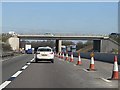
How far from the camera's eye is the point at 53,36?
112875 millimetres

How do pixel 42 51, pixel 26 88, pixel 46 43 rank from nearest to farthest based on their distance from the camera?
pixel 26 88, pixel 42 51, pixel 46 43

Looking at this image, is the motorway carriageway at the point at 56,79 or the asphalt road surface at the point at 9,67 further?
the asphalt road surface at the point at 9,67

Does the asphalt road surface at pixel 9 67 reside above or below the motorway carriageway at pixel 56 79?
below

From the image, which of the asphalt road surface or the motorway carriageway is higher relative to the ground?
the motorway carriageway

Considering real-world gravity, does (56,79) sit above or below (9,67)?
above

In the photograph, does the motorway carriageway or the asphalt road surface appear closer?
the motorway carriageway

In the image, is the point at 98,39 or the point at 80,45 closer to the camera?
the point at 98,39

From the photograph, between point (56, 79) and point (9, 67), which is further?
point (9, 67)

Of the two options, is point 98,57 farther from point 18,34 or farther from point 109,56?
point 18,34

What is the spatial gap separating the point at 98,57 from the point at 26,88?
3977cm

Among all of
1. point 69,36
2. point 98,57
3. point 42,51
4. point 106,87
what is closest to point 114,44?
point 69,36

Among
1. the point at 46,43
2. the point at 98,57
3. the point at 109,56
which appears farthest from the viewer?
the point at 46,43

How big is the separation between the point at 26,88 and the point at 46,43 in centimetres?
16653

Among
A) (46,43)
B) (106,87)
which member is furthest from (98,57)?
(46,43)
